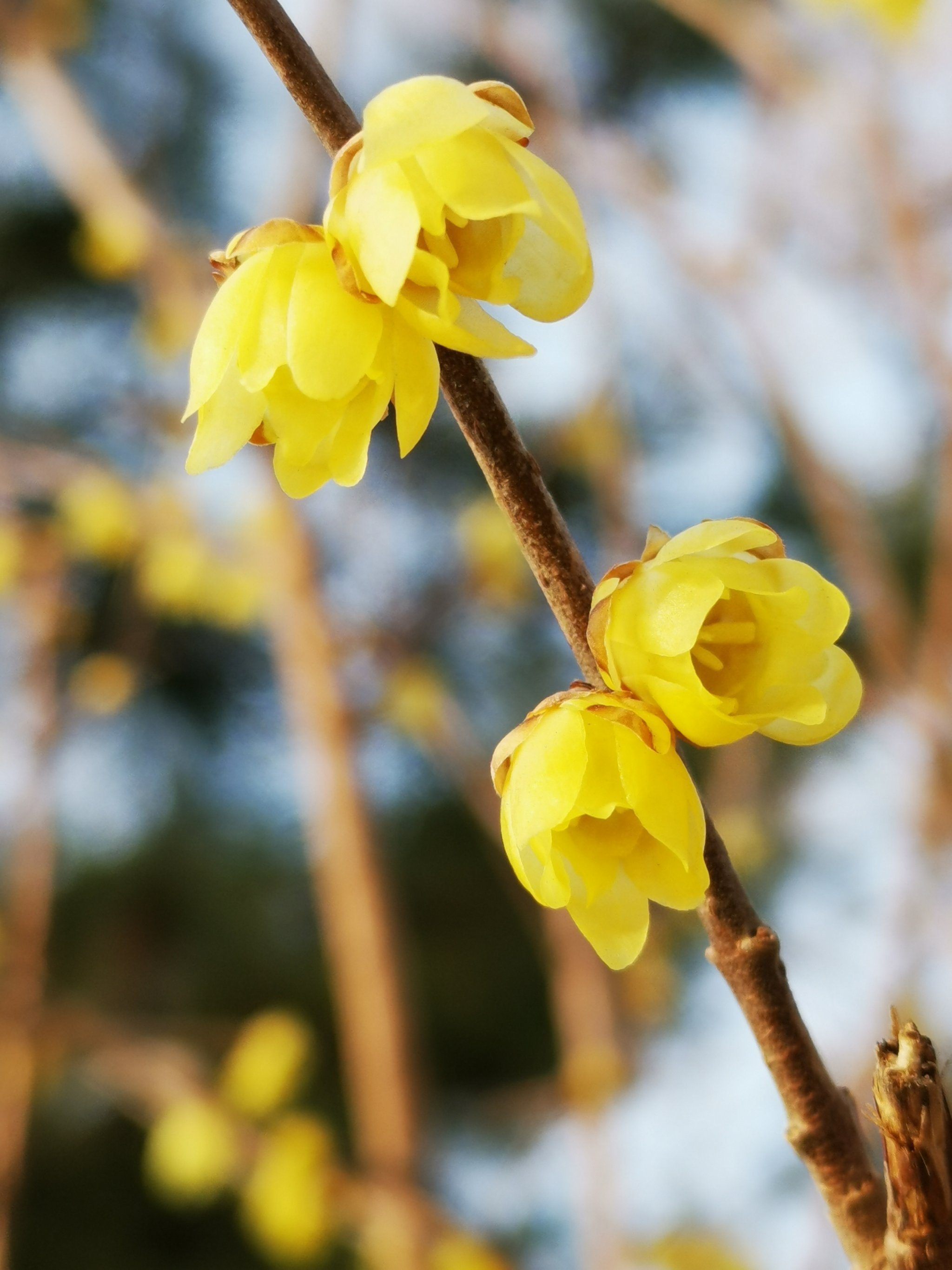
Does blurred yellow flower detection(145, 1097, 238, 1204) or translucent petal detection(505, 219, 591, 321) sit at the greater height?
blurred yellow flower detection(145, 1097, 238, 1204)

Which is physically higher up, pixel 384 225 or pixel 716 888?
pixel 384 225

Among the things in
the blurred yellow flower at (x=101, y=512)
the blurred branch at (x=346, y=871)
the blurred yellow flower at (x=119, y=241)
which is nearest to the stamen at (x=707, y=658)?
the blurred branch at (x=346, y=871)

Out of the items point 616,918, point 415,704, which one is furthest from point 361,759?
point 616,918

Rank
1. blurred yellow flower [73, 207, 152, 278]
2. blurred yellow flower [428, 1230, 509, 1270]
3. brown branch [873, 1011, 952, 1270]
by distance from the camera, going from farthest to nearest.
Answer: blurred yellow flower [73, 207, 152, 278] < blurred yellow flower [428, 1230, 509, 1270] < brown branch [873, 1011, 952, 1270]

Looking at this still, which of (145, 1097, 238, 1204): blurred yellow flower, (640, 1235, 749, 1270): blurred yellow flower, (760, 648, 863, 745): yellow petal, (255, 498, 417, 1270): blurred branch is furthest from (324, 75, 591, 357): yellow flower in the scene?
(640, 1235, 749, 1270): blurred yellow flower

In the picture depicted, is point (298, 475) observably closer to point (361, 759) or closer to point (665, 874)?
point (665, 874)

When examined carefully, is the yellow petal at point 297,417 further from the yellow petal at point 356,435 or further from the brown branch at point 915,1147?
the brown branch at point 915,1147

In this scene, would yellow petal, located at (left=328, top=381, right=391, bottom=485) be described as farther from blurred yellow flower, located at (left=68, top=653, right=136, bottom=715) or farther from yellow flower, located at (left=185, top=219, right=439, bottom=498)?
blurred yellow flower, located at (left=68, top=653, right=136, bottom=715)
